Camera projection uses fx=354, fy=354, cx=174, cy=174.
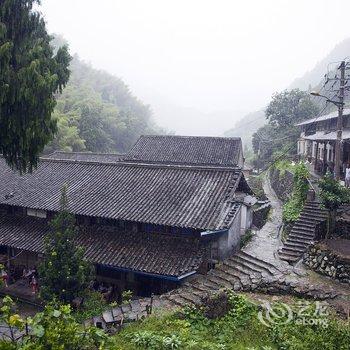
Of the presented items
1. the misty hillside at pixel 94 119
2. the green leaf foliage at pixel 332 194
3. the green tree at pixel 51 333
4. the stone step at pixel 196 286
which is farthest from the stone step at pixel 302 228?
the misty hillside at pixel 94 119

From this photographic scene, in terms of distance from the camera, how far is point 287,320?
1294 cm

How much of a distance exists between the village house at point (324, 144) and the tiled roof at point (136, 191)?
11120mm

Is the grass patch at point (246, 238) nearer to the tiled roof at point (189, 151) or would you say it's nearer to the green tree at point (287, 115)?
the tiled roof at point (189, 151)

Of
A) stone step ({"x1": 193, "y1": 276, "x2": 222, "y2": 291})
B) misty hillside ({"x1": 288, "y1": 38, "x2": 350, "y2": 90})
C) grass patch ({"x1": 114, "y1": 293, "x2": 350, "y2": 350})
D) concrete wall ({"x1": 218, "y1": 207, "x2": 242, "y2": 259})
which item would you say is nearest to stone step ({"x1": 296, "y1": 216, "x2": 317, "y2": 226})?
concrete wall ({"x1": 218, "y1": 207, "x2": 242, "y2": 259})

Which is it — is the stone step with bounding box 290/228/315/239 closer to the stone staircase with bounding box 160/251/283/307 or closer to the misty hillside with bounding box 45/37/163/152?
the stone staircase with bounding box 160/251/283/307

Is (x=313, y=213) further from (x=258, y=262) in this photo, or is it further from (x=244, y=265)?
(x=244, y=265)

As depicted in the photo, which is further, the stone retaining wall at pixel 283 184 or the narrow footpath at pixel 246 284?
the stone retaining wall at pixel 283 184

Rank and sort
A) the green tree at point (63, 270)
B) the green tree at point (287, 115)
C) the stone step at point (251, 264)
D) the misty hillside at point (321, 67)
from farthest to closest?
the misty hillside at point (321, 67), the green tree at point (287, 115), the stone step at point (251, 264), the green tree at point (63, 270)

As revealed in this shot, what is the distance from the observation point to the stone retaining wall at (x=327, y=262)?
57.2ft

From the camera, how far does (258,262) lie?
20.6 m

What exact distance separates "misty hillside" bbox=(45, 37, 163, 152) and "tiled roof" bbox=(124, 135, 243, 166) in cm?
1109

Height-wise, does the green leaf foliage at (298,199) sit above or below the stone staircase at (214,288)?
above

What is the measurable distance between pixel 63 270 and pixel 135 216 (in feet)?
16.9

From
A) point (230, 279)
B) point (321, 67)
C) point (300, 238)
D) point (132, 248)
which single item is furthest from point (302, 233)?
point (321, 67)
